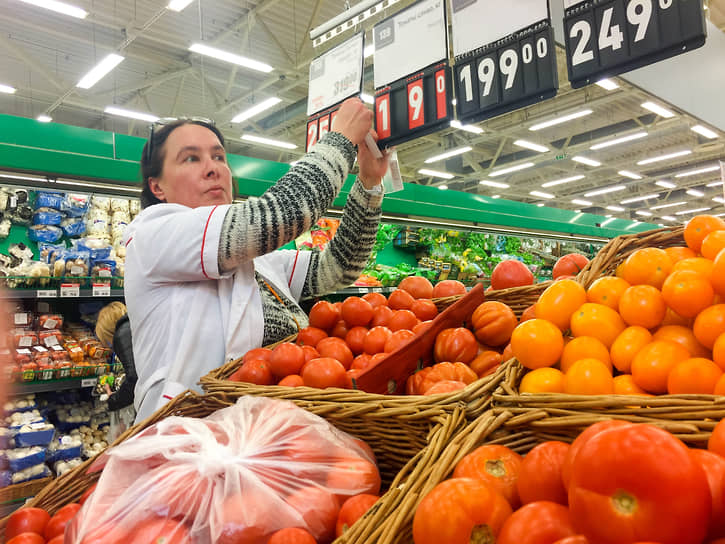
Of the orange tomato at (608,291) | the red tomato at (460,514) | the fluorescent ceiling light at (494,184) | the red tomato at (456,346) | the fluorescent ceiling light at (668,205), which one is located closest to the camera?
the red tomato at (460,514)

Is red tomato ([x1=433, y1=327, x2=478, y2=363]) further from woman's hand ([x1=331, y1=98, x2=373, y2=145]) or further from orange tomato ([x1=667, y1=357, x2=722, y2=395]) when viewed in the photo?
woman's hand ([x1=331, y1=98, x2=373, y2=145])

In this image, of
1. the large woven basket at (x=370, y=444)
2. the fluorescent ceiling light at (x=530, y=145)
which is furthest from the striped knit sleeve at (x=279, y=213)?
the fluorescent ceiling light at (x=530, y=145)

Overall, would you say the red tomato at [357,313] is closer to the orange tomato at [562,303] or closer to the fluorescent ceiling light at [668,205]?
→ the orange tomato at [562,303]

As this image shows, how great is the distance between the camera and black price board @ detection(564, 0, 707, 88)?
1.69 metres

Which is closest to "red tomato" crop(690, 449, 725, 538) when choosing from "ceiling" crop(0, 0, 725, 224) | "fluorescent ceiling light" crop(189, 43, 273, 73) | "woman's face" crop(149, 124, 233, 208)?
"woman's face" crop(149, 124, 233, 208)

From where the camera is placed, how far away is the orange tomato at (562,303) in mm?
996

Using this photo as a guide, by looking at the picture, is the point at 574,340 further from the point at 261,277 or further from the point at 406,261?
the point at 406,261

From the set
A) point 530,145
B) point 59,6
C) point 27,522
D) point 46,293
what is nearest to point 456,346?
point 27,522

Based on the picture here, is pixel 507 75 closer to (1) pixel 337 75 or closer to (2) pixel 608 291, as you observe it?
(1) pixel 337 75

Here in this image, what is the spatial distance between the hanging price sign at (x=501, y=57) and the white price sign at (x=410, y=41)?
0.11m

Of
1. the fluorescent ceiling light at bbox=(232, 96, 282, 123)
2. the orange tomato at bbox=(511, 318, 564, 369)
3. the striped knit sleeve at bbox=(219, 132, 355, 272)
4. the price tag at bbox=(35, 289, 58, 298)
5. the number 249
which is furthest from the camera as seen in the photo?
the fluorescent ceiling light at bbox=(232, 96, 282, 123)

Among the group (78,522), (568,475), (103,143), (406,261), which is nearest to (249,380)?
(78,522)

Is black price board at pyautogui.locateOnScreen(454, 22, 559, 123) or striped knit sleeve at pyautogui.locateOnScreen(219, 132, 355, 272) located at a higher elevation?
black price board at pyautogui.locateOnScreen(454, 22, 559, 123)

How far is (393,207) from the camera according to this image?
3.91m
